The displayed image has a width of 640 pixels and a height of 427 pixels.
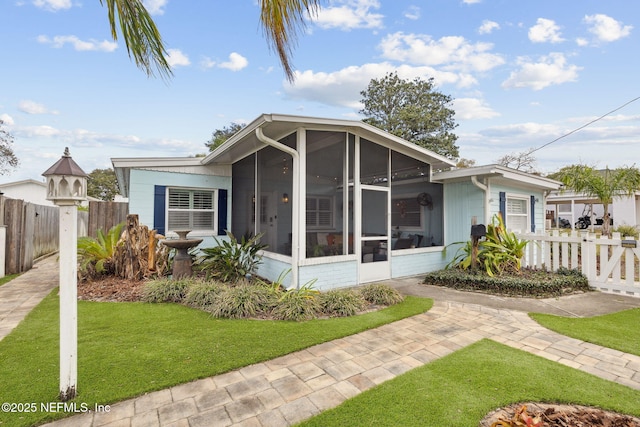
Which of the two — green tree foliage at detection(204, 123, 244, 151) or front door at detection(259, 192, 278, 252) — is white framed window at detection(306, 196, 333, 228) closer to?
front door at detection(259, 192, 278, 252)

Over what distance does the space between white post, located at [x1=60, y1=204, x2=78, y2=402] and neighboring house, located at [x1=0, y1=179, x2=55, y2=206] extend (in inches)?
810

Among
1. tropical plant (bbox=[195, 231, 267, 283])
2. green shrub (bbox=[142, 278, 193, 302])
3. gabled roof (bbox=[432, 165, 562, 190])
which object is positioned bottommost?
green shrub (bbox=[142, 278, 193, 302])

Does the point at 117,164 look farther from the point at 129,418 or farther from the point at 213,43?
the point at 129,418

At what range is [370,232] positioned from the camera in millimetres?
6086

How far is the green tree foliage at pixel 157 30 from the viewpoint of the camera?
193 cm

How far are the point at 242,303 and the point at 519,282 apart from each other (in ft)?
15.9

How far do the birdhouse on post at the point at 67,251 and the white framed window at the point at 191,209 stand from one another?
5.57m

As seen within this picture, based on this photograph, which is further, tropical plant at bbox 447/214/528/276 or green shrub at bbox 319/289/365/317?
tropical plant at bbox 447/214/528/276

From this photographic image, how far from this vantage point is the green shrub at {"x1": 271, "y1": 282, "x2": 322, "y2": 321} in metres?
4.11

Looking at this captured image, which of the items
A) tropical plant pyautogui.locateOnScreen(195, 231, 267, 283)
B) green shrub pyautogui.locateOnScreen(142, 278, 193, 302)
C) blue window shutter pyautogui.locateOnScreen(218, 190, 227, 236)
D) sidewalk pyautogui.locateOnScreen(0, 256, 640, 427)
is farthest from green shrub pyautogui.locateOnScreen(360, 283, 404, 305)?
blue window shutter pyautogui.locateOnScreen(218, 190, 227, 236)

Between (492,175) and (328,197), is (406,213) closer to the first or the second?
(492,175)

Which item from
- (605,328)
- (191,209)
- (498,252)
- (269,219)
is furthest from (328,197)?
(605,328)

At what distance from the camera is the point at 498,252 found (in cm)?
642

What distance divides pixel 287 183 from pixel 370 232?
193 cm
